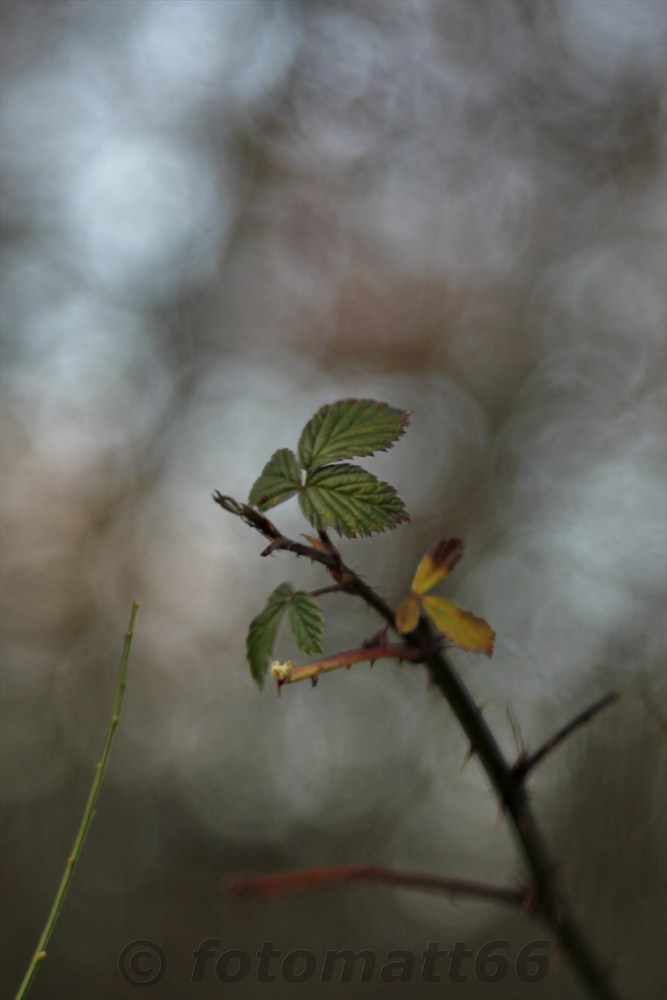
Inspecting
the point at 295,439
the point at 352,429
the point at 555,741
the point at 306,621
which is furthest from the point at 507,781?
the point at 295,439

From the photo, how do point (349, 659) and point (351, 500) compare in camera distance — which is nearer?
point (349, 659)

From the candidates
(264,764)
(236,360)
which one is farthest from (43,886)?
(236,360)

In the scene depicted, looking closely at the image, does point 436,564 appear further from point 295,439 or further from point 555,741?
point 295,439

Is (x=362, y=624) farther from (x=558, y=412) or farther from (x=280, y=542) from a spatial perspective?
(x=280, y=542)

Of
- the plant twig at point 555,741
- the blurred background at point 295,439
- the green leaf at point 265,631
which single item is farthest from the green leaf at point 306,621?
the blurred background at point 295,439

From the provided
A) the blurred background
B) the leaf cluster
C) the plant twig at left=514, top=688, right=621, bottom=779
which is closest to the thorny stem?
the plant twig at left=514, top=688, right=621, bottom=779

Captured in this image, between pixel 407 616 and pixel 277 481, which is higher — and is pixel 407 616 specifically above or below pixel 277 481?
below

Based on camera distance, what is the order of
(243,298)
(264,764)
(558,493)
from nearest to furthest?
(558,493) → (264,764) → (243,298)
